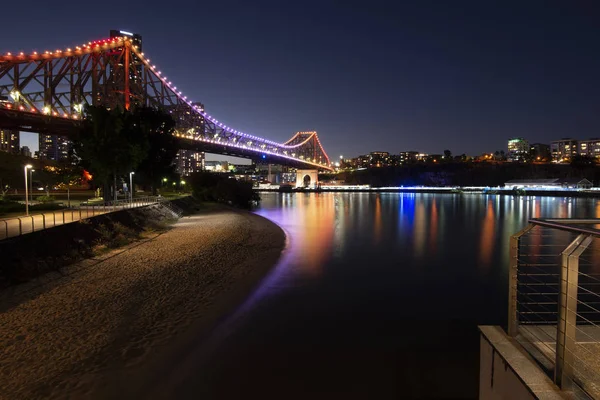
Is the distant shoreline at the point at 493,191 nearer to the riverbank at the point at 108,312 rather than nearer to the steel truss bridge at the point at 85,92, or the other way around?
the steel truss bridge at the point at 85,92

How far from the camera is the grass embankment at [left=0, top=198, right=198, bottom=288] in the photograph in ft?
33.3

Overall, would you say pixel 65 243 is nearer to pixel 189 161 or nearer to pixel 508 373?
pixel 508 373

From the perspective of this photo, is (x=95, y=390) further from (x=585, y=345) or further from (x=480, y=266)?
(x=480, y=266)

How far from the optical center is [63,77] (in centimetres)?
3894

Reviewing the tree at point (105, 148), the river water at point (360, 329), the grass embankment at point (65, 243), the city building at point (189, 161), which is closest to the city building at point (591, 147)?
the city building at point (189, 161)

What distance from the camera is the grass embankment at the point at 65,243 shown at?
10156 millimetres

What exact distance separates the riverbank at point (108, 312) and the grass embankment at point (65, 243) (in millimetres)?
375

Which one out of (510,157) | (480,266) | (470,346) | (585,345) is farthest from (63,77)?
(510,157)

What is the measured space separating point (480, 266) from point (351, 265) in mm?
5391

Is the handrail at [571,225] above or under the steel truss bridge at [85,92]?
under

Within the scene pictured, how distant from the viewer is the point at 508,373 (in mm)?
3469

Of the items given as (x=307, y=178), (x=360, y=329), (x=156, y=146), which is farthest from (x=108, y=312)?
(x=307, y=178)

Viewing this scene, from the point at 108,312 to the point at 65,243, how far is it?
5.21 m

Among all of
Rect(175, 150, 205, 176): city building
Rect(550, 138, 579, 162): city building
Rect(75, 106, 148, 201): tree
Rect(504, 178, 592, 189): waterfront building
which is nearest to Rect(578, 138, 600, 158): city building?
Rect(550, 138, 579, 162): city building
